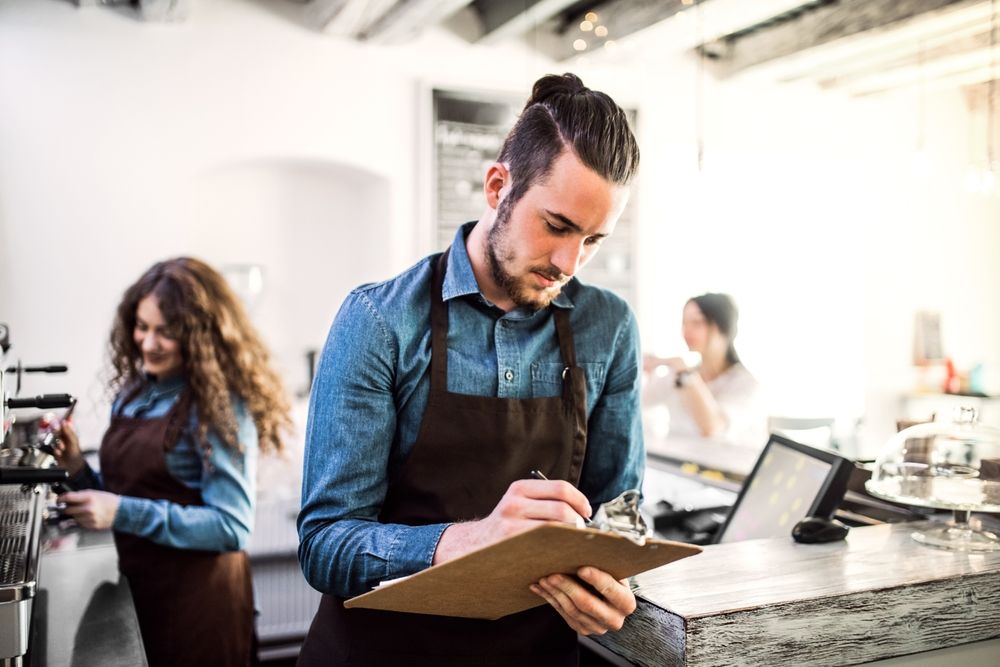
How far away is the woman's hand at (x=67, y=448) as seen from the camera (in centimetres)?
240

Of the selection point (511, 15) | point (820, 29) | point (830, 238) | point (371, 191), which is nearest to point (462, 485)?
point (511, 15)

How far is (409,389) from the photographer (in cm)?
146

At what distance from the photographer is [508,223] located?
4.72 ft

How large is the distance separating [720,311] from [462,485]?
10.2 ft

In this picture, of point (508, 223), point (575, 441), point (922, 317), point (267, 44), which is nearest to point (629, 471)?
point (575, 441)

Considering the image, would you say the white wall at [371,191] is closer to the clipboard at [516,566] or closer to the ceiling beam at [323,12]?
the ceiling beam at [323,12]

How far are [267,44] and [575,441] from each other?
160 inches

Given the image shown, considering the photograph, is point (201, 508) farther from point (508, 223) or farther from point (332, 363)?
point (508, 223)

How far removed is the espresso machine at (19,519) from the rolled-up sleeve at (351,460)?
1.19 ft

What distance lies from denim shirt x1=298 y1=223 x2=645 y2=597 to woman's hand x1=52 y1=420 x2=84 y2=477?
127 centimetres

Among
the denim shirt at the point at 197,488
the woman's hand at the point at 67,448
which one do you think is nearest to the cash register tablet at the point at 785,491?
the denim shirt at the point at 197,488

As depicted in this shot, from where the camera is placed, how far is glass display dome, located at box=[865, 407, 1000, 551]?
166 centimetres

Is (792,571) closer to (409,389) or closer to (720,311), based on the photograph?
(409,389)

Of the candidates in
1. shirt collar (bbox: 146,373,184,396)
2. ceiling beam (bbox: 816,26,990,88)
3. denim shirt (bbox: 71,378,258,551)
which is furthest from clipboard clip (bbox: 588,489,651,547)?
ceiling beam (bbox: 816,26,990,88)
